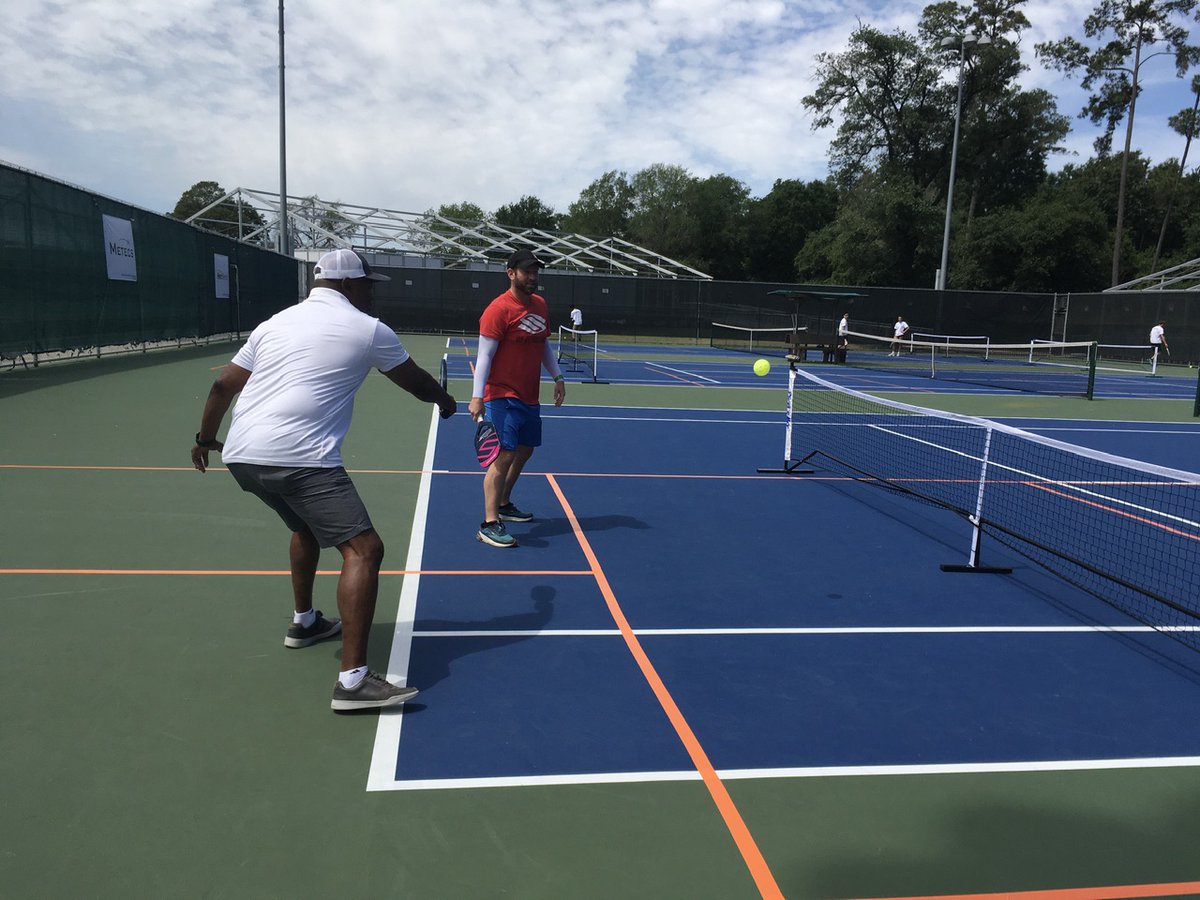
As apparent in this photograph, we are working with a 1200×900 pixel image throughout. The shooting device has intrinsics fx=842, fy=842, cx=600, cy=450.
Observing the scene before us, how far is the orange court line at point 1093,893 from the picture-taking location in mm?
2547

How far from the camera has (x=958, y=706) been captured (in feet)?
12.6

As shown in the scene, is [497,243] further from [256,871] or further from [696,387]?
[256,871]

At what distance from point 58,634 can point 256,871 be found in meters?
2.40

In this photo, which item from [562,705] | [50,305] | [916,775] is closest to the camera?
[916,775]

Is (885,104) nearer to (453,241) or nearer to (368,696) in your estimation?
(453,241)

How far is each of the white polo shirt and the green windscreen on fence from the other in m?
13.4

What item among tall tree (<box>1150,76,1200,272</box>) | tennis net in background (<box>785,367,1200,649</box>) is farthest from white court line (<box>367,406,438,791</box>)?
tall tree (<box>1150,76,1200,272</box>)

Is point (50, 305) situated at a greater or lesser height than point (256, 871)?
greater

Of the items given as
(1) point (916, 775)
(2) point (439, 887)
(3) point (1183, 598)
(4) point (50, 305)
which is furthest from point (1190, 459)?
(4) point (50, 305)

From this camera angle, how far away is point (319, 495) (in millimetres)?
3488

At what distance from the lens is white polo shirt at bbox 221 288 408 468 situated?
3.45 meters

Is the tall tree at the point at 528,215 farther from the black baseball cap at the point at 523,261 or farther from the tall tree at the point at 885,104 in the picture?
the black baseball cap at the point at 523,261

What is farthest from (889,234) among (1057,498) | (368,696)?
(368,696)

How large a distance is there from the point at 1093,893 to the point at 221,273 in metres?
26.0
